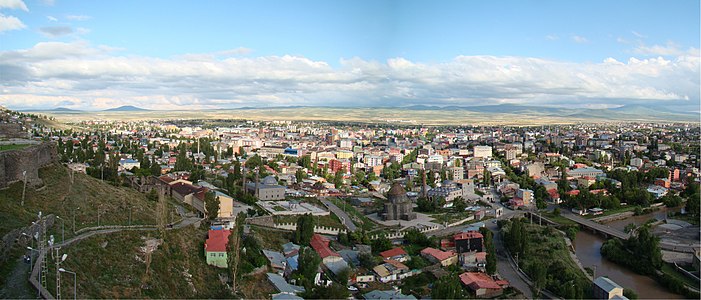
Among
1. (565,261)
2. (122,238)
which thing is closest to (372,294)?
(122,238)

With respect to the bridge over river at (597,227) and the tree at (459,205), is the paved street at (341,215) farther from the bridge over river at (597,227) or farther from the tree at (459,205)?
the bridge over river at (597,227)

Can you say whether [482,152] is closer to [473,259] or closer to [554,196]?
[554,196]

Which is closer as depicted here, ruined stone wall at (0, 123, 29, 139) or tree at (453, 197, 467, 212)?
ruined stone wall at (0, 123, 29, 139)

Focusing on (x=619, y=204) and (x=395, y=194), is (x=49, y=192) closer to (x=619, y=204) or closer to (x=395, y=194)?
(x=395, y=194)

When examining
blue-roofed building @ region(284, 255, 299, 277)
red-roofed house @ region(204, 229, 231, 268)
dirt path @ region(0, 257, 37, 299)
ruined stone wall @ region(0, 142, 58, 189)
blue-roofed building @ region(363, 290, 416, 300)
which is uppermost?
ruined stone wall @ region(0, 142, 58, 189)

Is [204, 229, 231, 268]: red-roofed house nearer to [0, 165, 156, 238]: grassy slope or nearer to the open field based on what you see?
[0, 165, 156, 238]: grassy slope

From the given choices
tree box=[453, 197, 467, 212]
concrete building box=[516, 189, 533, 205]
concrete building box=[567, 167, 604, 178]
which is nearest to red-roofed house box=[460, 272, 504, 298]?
tree box=[453, 197, 467, 212]

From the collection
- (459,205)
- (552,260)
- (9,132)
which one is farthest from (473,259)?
(9,132)
